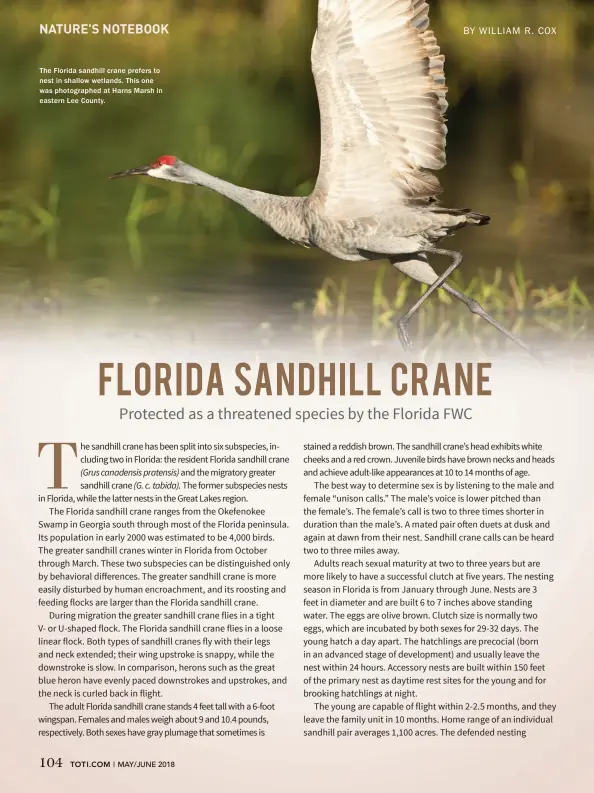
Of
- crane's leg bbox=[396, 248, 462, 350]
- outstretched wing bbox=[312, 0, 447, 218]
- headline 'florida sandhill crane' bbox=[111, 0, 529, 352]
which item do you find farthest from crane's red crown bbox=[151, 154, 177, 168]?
crane's leg bbox=[396, 248, 462, 350]

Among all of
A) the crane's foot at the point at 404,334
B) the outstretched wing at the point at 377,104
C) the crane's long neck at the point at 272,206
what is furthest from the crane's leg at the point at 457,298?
the crane's long neck at the point at 272,206

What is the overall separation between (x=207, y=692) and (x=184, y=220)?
1490mm

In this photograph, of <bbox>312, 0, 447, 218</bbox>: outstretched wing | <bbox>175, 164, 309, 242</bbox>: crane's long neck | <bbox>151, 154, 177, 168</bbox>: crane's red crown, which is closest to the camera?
<bbox>312, 0, 447, 218</bbox>: outstretched wing

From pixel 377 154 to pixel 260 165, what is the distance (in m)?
0.47

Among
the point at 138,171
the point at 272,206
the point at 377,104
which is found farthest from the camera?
the point at 138,171

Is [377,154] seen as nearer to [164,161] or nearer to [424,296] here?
[424,296]

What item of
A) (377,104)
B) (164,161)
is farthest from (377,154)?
(164,161)

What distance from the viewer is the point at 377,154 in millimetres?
3324

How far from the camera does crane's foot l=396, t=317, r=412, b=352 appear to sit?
3463mm

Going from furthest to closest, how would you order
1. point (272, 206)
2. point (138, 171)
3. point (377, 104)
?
point (138, 171)
point (272, 206)
point (377, 104)

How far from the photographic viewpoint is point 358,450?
10.9 feet

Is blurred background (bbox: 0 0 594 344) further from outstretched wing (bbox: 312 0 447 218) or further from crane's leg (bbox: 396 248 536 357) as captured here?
outstretched wing (bbox: 312 0 447 218)

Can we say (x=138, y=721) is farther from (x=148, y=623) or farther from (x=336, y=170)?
(x=336, y=170)

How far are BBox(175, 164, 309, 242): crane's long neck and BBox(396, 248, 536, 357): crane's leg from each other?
39cm
